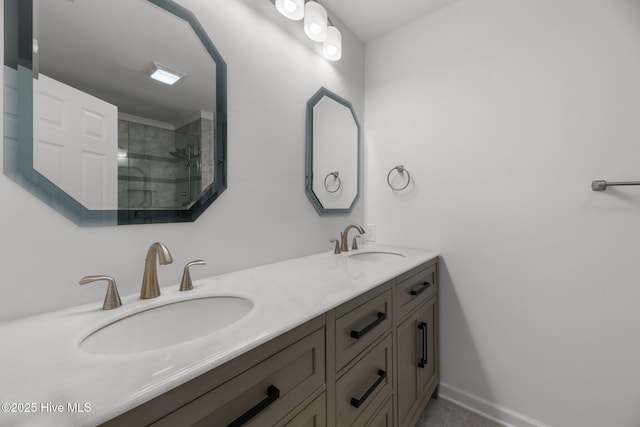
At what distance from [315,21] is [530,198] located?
145 centimetres

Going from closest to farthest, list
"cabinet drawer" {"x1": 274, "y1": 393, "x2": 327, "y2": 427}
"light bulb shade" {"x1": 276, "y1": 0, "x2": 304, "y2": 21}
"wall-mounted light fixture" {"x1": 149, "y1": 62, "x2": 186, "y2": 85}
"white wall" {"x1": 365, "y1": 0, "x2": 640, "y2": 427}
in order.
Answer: "cabinet drawer" {"x1": 274, "y1": 393, "x2": 327, "y2": 427}
"wall-mounted light fixture" {"x1": 149, "y1": 62, "x2": 186, "y2": 85}
"white wall" {"x1": 365, "y1": 0, "x2": 640, "y2": 427}
"light bulb shade" {"x1": 276, "y1": 0, "x2": 304, "y2": 21}

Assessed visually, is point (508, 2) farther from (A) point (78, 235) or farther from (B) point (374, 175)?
(A) point (78, 235)

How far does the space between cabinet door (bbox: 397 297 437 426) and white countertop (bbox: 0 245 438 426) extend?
457 mm

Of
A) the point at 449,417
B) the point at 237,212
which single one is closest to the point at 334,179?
the point at 237,212

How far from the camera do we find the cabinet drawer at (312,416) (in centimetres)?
Answer: 66

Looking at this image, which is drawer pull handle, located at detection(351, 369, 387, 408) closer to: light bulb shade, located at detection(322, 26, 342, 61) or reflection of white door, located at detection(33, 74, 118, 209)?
reflection of white door, located at detection(33, 74, 118, 209)

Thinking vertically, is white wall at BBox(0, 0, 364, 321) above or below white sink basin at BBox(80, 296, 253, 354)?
above

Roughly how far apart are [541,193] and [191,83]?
5.52ft

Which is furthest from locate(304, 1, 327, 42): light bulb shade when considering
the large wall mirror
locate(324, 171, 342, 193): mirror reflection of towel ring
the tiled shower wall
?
the tiled shower wall

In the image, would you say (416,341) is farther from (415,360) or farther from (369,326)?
(369,326)

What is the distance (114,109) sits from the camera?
0.85 metres

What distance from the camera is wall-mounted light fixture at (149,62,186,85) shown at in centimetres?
95

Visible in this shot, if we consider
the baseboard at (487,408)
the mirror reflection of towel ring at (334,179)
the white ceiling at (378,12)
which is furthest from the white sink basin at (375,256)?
the white ceiling at (378,12)

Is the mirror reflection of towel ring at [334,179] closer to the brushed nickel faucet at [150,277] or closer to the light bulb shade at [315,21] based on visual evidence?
the light bulb shade at [315,21]
